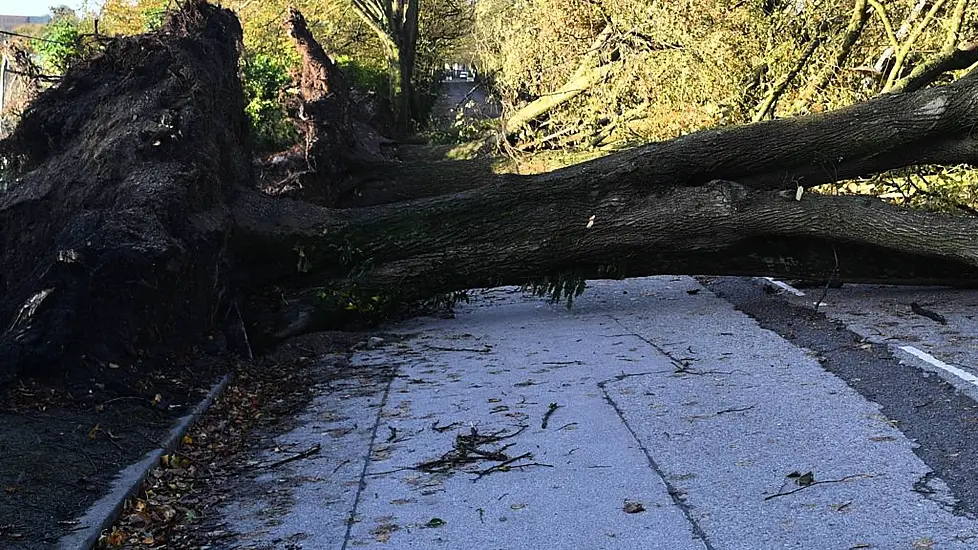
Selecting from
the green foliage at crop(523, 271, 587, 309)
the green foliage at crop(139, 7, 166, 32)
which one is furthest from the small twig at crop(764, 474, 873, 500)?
the green foliage at crop(139, 7, 166, 32)

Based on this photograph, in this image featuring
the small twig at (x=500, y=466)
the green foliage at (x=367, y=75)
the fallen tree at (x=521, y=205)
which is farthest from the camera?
the green foliage at (x=367, y=75)

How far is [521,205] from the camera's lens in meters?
11.6

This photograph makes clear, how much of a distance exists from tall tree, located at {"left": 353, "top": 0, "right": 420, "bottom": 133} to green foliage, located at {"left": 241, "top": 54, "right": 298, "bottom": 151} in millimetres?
7362

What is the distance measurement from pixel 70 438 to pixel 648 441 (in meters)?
3.51

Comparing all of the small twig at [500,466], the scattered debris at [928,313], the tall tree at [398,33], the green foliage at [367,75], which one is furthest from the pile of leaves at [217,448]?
the tall tree at [398,33]

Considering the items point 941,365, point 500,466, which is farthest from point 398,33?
point 500,466

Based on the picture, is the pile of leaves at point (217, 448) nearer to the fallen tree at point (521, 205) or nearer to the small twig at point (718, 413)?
the fallen tree at point (521, 205)

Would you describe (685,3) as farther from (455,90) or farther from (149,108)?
(455,90)

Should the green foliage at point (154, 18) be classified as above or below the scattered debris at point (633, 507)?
above

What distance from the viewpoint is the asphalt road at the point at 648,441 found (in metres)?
5.21

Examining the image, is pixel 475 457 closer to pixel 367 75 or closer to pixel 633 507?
pixel 633 507

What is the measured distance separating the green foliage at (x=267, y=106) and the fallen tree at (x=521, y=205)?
7844mm

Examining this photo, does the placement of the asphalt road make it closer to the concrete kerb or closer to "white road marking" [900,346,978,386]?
"white road marking" [900,346,978,386]

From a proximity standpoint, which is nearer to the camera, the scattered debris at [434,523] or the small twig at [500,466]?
the scattered debris at [434,523]
